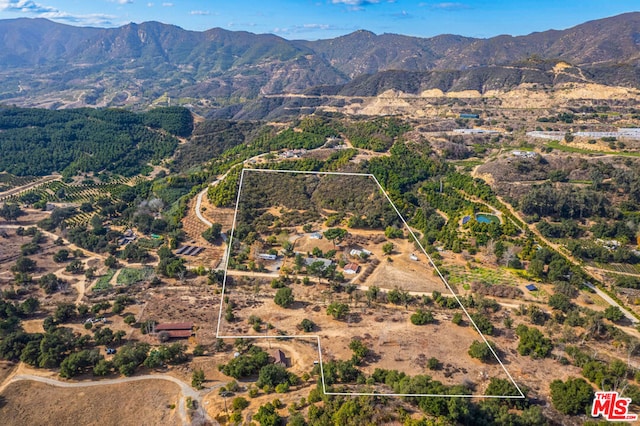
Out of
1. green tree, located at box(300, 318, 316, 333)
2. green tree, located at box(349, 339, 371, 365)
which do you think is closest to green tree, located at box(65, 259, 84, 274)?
green tree, located at box(300, 318, 316, 333)

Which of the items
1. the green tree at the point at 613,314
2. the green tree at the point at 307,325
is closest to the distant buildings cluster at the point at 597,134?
the green tree at the point at 613,314

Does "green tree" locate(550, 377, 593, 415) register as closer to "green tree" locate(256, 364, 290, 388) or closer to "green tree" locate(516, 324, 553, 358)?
"green tree" locate(516, 324, 553, 358)

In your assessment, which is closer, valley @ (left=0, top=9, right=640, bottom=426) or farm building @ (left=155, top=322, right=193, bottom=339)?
valley @ (left=0, top=9, right=640, bottom=426)

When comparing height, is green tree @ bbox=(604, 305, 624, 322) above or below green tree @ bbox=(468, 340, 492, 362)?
below

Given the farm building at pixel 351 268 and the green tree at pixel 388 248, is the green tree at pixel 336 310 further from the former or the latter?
the farm building at pixel 351 268

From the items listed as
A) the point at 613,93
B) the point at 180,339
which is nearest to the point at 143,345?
the point at 180,339

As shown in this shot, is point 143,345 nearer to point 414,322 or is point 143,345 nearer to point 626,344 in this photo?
point 414,322
